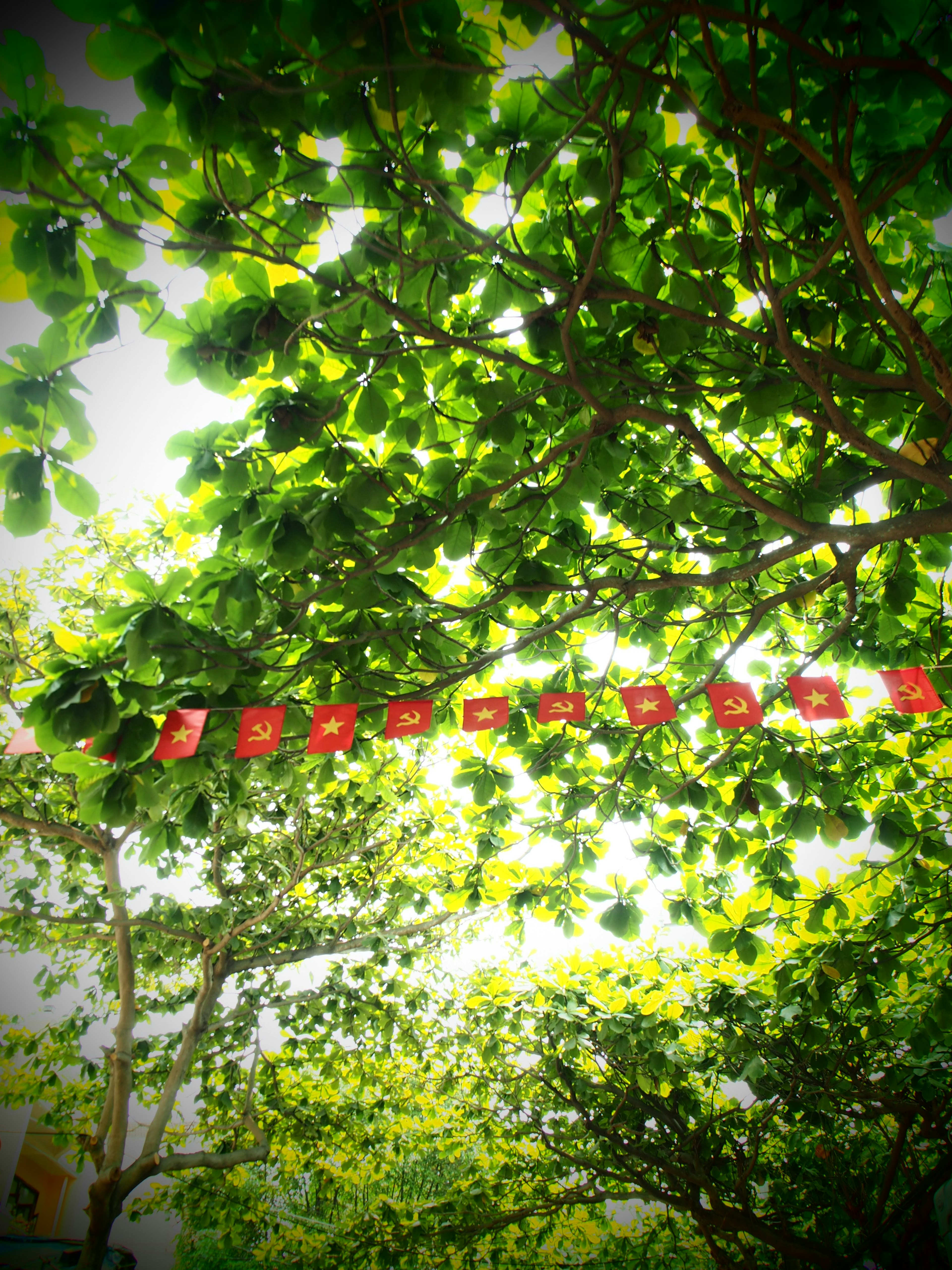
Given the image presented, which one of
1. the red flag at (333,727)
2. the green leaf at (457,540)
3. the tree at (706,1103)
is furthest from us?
the tree at (706,1103)

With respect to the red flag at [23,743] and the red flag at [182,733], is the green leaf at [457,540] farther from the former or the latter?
the red flag at [23,743]

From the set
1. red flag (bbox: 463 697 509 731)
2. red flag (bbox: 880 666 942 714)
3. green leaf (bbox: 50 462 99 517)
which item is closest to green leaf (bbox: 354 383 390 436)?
green leaf (bbox: 50 462 99 517)

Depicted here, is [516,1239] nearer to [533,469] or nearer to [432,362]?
[533,469]

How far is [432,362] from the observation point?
1979 millimetres

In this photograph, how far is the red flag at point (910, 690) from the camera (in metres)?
2.38

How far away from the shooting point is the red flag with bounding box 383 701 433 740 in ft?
7.64

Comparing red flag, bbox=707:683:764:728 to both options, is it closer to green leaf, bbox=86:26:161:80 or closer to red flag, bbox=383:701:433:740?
red flag, bbox=383:701:433:740

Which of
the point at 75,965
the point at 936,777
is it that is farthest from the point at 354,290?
the point at 75,965

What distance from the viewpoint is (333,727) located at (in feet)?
7.41

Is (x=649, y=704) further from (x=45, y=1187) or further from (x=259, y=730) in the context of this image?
(x=45, y=1187)

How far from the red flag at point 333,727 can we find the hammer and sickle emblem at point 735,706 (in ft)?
4.76

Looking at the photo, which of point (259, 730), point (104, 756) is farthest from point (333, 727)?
point (104, 756)

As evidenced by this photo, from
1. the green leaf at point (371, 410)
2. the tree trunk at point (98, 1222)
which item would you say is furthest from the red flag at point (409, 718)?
the tree trunk at point (98, 1222)

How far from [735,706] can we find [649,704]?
0.33m
